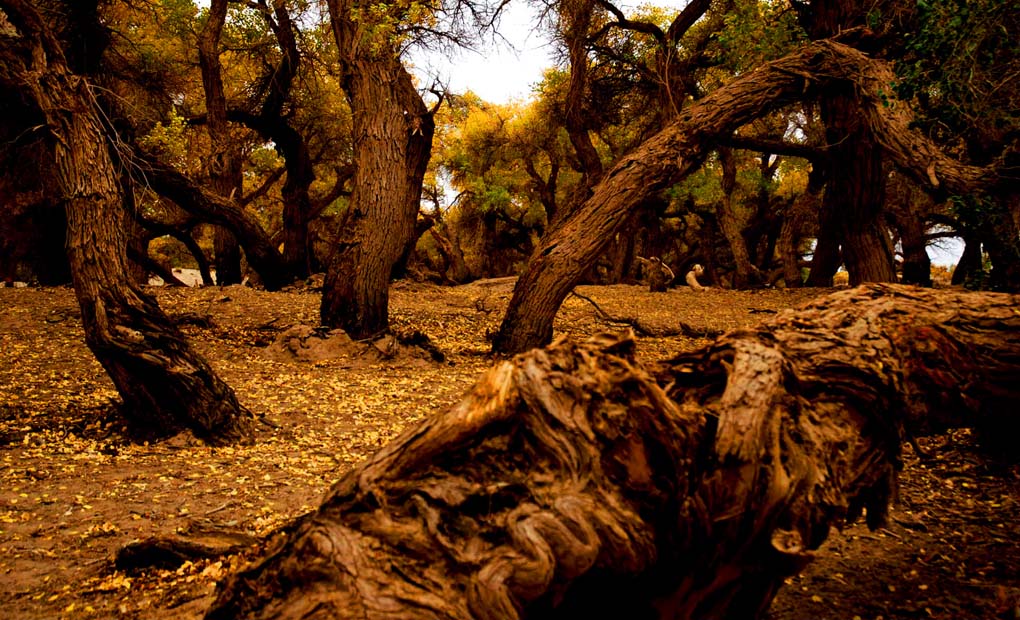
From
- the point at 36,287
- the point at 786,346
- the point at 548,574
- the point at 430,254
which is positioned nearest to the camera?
the point at 548,574

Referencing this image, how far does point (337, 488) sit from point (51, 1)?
10466 mm

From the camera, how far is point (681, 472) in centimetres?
188

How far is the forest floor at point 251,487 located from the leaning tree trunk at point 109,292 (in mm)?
298

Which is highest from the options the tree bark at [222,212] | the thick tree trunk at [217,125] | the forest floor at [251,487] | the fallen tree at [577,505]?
the thick tree trunk at [217,125]

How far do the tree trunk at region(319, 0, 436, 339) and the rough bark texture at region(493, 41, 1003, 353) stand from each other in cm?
188

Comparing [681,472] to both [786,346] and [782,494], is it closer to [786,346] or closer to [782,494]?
[782,494]

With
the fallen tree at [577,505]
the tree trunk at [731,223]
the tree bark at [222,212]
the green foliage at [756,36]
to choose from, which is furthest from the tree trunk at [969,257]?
the fallen tree at [577,505]

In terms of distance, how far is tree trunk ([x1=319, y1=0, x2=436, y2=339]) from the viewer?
8.37 metres

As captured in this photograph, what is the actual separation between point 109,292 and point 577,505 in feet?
15.7

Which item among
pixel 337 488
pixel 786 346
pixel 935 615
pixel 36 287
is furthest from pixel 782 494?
pixel 36 287

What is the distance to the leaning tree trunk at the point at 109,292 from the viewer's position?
4969mm

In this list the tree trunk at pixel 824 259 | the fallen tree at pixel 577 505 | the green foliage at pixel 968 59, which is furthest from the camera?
the tree trunk at pixel 824 259

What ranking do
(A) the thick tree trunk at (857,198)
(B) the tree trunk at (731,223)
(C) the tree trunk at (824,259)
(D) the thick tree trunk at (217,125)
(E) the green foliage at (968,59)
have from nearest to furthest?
(E) the green foliage at (968,59) < (A) the thick tree trunk at (857,198) < (D) the thick tree trunk at (217,125) < (C) the tree trunk at (824,259) < (B) the tree trunk at (731,223)

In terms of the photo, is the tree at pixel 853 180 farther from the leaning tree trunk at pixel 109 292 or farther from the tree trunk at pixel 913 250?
the tree trunk at pixel 913 250
